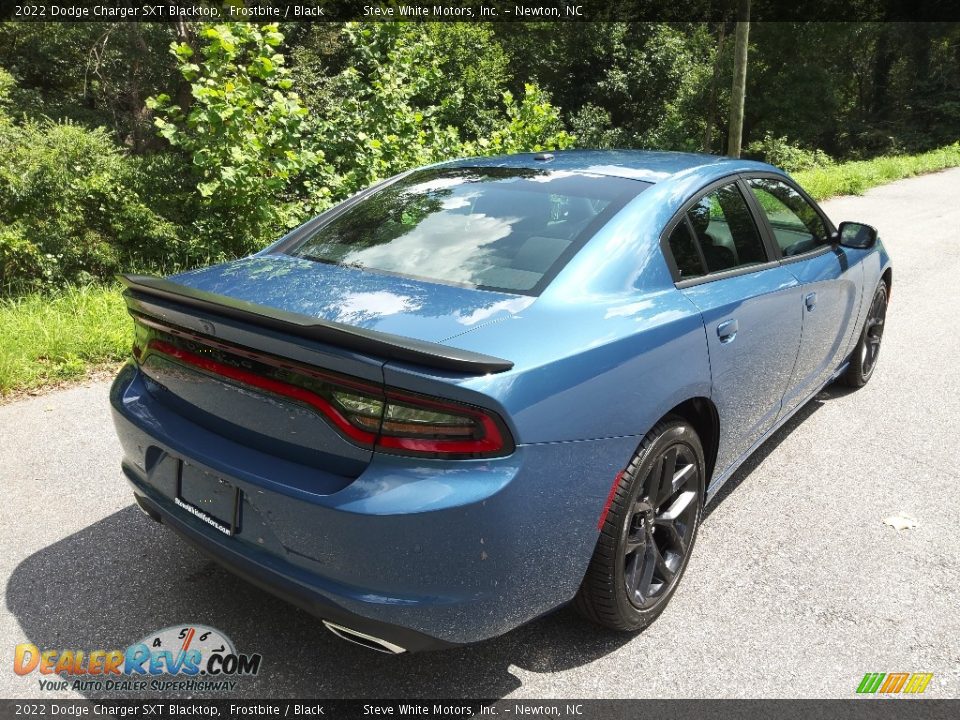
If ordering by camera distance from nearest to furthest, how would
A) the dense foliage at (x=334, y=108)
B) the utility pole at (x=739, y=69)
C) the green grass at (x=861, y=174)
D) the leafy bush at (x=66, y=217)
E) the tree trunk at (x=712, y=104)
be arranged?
the dense foliage at (x=334, y=108), the leafy bush at (x=66, y=217), the green grass at (x=861, y=174), the utility pole at (x=739, y=69), the tree trunk at (x=712, y=104)

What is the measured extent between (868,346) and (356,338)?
425 centimetres

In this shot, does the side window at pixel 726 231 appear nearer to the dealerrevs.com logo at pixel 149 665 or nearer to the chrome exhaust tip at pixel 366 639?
the chrome exhaust tip at pixel 366 639

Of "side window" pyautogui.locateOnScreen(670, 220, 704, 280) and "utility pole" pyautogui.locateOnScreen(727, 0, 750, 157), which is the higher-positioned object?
"utility pole" pyautogui.locateOnScreen(727, 0, 750, 157)

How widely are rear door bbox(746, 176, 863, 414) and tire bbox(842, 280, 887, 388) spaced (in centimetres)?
57

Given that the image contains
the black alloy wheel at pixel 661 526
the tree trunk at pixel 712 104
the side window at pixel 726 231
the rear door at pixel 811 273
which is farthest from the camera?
the tree trunk at pixel 712 104

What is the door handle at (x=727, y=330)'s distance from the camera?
272 centimetres

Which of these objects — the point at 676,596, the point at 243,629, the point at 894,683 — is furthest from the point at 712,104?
the point at 243,629

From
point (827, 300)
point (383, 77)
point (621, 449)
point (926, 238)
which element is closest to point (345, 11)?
point (383, 77)

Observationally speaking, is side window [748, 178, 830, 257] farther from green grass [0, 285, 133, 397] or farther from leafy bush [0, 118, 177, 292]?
leafy bush [0, 118, 177, 292]

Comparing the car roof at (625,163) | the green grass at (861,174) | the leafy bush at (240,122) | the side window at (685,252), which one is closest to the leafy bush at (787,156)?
the green grass at (861,174)

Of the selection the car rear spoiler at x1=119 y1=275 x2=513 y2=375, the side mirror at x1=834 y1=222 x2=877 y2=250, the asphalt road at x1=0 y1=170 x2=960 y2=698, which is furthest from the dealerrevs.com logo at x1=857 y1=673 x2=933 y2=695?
the side mirror at x1=834 y1=222 x2=877 y2=250

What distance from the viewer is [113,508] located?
10.7 feet

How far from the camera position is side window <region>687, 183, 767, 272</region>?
290 centimetres

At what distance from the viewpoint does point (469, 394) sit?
182 centimetres
